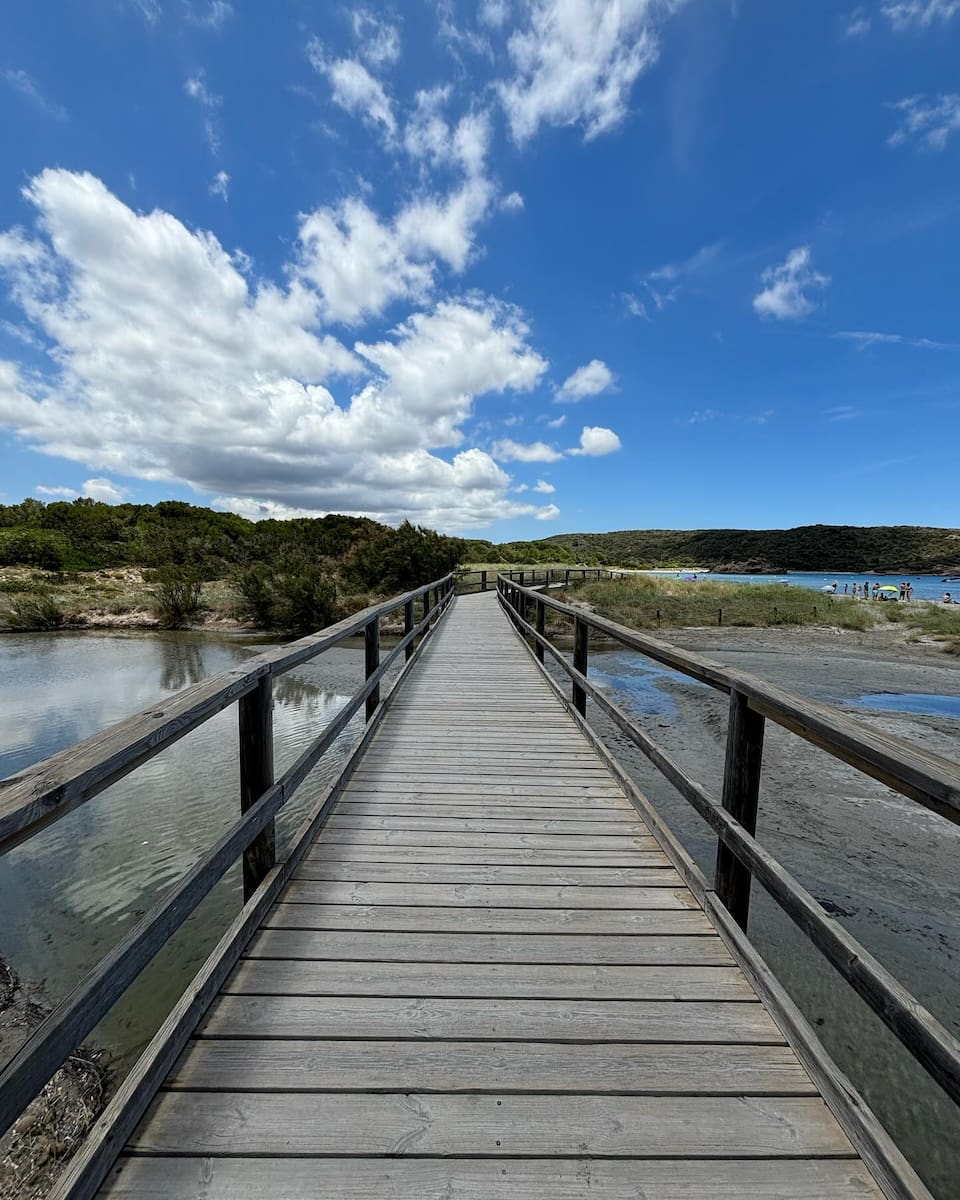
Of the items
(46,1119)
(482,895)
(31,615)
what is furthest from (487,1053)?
(31,615)

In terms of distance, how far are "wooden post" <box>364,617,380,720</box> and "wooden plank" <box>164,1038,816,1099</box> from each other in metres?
2.81

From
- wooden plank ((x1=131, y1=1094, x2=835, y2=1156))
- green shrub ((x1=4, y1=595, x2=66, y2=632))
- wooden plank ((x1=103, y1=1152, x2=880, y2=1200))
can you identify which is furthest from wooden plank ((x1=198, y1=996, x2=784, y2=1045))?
green shrub ((x1=4, y1=595, x2=66, y2=632))

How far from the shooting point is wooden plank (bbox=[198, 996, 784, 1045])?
5.12 feet

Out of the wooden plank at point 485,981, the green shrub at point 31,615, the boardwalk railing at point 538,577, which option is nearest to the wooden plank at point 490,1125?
the wooden plank at point 485,981

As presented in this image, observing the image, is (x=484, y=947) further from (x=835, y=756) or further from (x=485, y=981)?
(x=835, y=756)

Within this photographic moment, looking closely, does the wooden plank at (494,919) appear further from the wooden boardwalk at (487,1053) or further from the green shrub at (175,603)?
the green shrub at (175,603)

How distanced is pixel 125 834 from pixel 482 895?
3910 millimetres

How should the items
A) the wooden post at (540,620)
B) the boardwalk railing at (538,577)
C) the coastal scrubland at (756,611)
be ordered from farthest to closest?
1. the boardwalk railing at (538,577)
2. the coastal scrubland at (756,611)
3. the wooden post at (540,620)

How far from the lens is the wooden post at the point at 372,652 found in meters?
4.26

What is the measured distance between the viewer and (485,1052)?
150cm

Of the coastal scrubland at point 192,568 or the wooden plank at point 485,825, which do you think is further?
the coastal scrubland at point 192,568

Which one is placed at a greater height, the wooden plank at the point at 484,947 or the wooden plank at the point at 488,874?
the wooden plank at the point at 484,947

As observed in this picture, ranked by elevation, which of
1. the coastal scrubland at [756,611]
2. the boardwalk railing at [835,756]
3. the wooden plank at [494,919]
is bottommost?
the coastal scrubland at [756,611]

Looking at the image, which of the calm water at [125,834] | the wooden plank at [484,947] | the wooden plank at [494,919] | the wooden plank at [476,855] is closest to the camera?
the wooden plank at [484,947]
